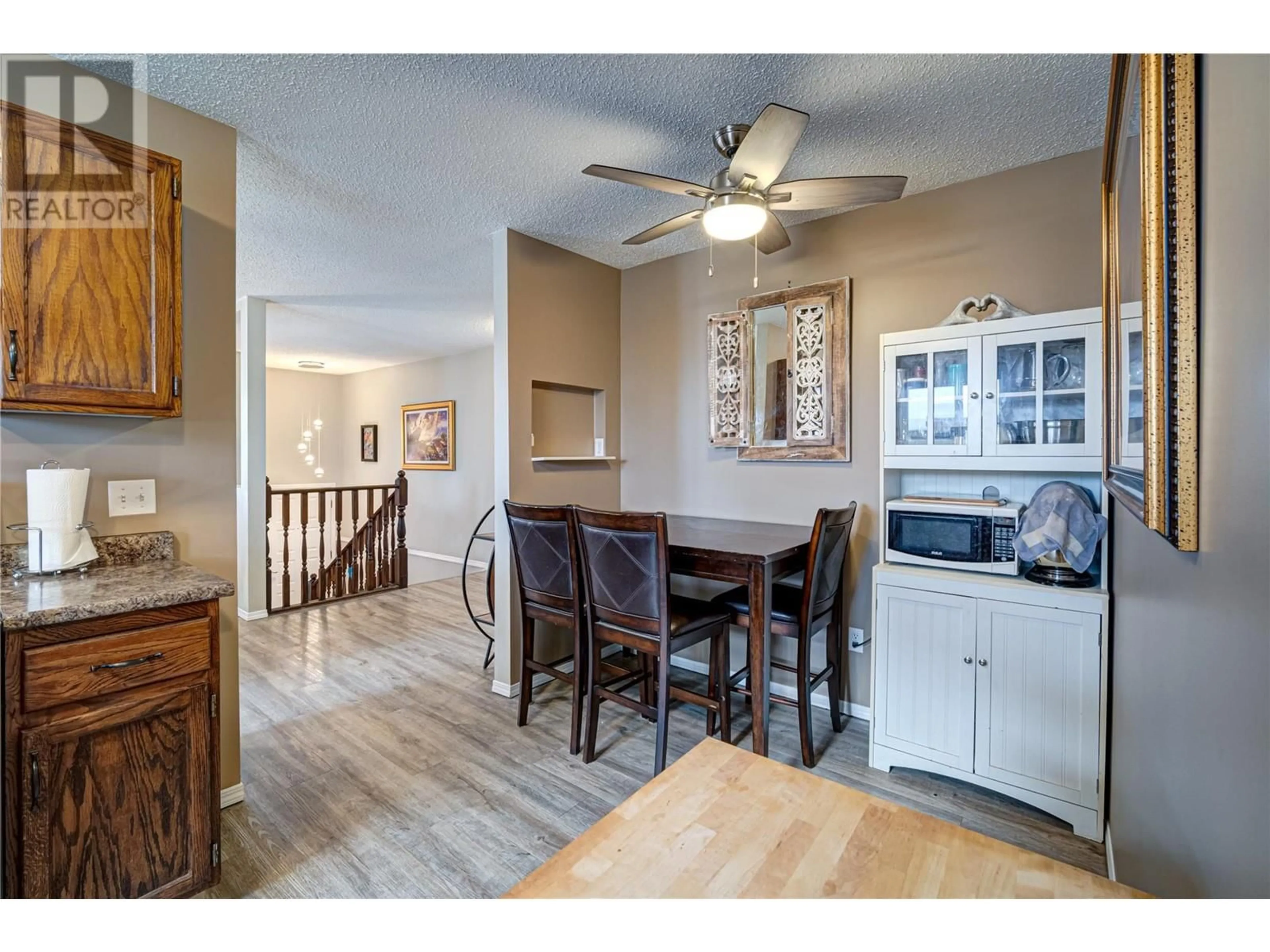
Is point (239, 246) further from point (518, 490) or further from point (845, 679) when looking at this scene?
point (845, 679)

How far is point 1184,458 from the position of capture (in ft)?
2.48

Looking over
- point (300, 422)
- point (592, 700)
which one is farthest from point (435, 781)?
point (300, 422)

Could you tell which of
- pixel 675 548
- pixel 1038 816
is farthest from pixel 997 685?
pixel 675 548

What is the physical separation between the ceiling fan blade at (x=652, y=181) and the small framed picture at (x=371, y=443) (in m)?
6.90

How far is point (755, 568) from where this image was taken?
2.14 meters

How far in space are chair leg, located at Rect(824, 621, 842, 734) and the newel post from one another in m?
4.00

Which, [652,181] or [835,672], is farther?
[835,672]

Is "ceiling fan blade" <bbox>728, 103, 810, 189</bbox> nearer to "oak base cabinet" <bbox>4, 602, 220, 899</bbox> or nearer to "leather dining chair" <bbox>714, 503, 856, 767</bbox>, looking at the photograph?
"leather dining chair" <bbox>714, 503, 856, 767</bbox>

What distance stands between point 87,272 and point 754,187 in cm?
204

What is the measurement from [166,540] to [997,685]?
2.96m

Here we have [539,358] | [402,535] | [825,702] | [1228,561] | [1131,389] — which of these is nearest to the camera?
[1228,561]

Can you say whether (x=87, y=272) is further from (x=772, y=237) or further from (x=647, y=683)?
(x=647, y=683)

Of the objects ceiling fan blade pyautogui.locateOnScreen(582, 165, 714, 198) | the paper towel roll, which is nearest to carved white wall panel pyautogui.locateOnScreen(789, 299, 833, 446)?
ceiling fan blade pyautogui.locateOnScreen(582, 165, 714, 198)

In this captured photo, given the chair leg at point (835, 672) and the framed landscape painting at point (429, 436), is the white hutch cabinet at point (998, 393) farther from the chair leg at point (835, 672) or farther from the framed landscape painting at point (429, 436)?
the framed landscape painting at point (429, 436)
